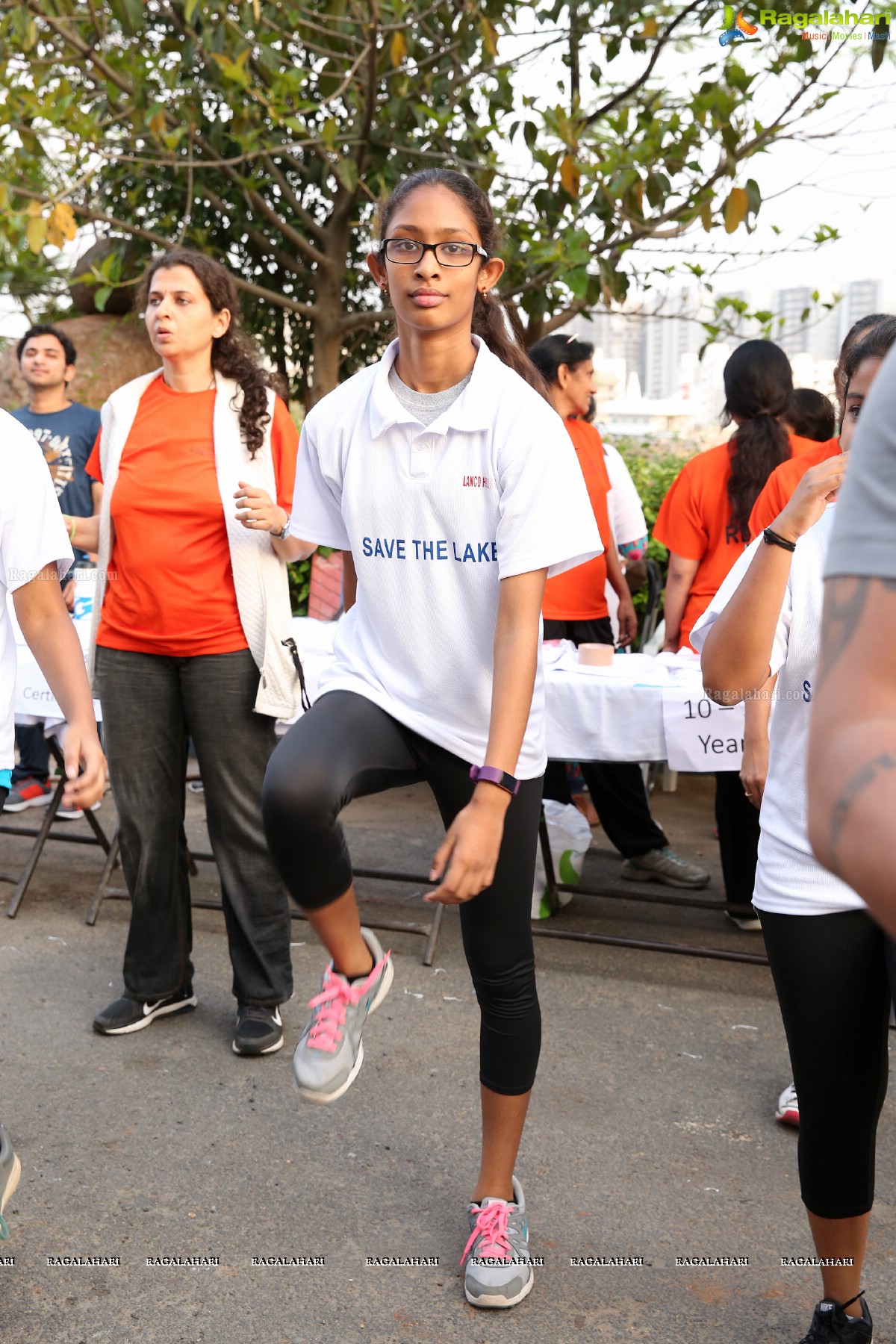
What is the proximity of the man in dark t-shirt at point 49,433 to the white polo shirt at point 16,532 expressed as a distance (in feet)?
13.4

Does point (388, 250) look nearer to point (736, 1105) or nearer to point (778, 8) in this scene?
point (736, 1105)

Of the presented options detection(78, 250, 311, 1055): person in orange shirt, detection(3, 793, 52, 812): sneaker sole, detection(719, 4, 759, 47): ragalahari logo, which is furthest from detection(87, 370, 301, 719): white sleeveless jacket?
detection(719, 4, 759, 47): ragalahari logo

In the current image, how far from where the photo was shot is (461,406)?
2.56m

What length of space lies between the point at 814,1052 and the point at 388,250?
5.63 ft

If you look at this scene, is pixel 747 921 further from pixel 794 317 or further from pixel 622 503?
pixel 794 317

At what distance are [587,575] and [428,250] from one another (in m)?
3.28

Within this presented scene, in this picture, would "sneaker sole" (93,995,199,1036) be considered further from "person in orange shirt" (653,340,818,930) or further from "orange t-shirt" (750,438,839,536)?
"orange t-shirt" (750,438,839,536)

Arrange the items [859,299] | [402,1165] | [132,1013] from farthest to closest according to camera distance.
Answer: [859,299] → [132,1013] → [402,1165]

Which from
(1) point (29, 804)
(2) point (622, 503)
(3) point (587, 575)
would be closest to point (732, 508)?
(3) point (587, 575)

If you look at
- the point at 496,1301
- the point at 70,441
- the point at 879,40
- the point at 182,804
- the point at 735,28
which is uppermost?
the point at 735,28

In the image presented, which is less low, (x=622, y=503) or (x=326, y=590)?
(x=622, y=503)

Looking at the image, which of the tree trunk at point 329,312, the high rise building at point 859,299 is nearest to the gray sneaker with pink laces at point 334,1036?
the tree trunk at point 329,312

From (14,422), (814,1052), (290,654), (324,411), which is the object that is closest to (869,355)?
(324,411)

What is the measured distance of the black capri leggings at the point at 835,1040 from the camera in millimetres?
2158
